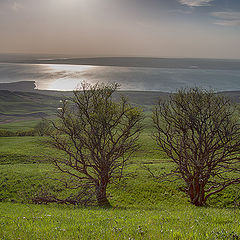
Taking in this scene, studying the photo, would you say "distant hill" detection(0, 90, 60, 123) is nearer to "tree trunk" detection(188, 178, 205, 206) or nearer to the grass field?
the grass field

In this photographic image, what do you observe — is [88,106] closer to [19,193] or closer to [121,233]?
[19,193]

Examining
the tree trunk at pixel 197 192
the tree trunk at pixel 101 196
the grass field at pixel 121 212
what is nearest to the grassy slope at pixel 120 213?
the grass field at pixel 121 212

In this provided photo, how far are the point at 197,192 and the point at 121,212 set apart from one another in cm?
814

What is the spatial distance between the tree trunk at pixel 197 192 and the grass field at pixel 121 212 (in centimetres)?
80

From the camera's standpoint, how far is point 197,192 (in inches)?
735

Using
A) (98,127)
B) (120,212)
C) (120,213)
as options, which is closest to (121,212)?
(120,212)

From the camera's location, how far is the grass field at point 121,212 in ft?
24.7

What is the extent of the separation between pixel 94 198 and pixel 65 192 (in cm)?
592

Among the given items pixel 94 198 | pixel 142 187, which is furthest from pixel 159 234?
pixel 142 187

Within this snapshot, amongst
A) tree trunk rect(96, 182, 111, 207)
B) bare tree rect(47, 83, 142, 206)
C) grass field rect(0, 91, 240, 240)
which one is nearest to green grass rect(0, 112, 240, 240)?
grass field rect(0, 91, 240, 240)

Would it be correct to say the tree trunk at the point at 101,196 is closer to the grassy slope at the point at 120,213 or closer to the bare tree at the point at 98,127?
the bare tree at the point at 98,127

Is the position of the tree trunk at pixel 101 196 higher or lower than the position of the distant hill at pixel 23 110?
higher

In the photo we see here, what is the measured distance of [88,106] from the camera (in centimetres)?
2014

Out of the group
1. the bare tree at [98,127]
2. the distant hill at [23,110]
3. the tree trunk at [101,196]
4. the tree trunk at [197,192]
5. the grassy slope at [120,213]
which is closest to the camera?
the grassy slope at [120,213]
